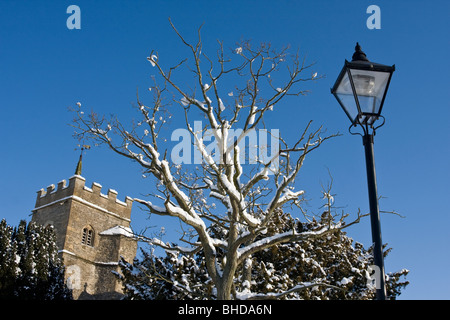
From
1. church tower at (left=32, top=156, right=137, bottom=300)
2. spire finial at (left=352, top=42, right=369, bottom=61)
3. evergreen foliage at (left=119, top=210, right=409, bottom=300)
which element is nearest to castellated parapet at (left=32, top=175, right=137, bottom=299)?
church tower at (left=32, top=156, right=137, bottom=300)

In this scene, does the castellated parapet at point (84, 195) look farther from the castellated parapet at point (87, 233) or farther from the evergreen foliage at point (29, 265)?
the evergreen foliage at point (29, 265)

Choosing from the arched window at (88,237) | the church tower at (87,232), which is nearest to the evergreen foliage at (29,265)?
the church tower at (87,232)

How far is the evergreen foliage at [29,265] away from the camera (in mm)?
21469

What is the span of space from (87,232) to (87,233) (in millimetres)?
71

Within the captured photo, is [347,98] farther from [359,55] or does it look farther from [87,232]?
[87,232]

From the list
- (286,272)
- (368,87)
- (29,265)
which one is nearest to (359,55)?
(368,87)

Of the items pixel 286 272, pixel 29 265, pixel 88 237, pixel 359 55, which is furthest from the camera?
pixel 88 237

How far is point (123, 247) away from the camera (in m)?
32.2

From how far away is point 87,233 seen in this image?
32312mm

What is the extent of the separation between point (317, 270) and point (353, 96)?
15506 mm

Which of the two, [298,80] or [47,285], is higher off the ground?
[298,80]

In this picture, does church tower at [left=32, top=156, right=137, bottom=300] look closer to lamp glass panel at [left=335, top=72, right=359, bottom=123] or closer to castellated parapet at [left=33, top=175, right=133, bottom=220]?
castellated parapet at [left=33, top=175, right=133, bottom=220]
